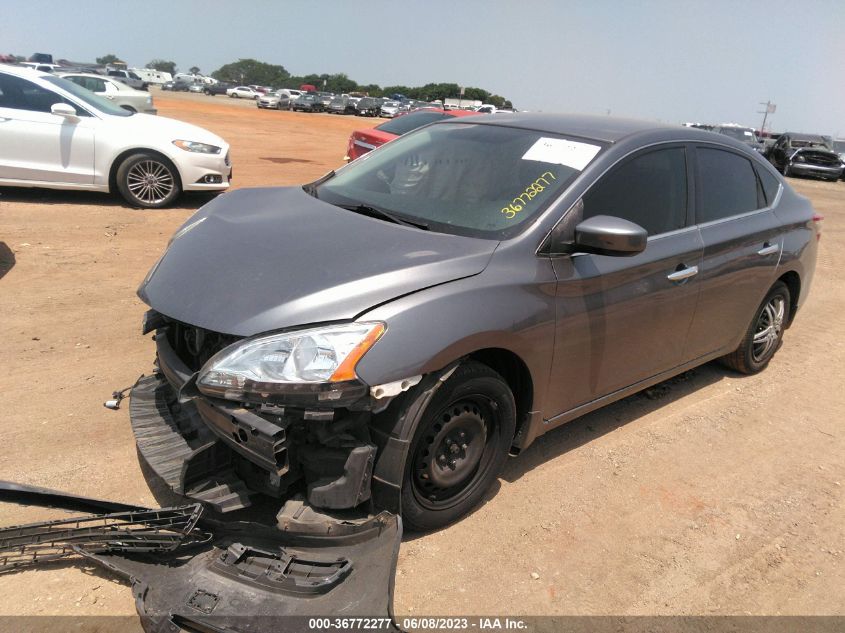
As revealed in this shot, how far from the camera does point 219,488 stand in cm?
253

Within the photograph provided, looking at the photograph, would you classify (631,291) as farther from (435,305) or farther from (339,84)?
(339,84)

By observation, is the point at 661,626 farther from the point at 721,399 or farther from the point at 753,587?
the point at 721,399

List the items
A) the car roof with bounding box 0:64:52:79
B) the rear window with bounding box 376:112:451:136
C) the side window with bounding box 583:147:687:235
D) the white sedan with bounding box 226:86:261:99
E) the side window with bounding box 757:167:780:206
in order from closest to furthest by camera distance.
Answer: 1. the side window with bounding box 583:147:687:235
2. the side window with bounding box 757:167:780:206
3. the car roof with bounding box 0:64:52:79
4. the rear window with bounding box 376:112:451:136
5. the white sedan with bounding box 226:86:261:99

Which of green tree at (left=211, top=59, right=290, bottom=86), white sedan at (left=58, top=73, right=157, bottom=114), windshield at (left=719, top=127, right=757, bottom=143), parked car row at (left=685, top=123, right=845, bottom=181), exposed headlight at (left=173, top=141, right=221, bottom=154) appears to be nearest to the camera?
exposed headlight at (left=173, top=141, right=221, bottom=154)

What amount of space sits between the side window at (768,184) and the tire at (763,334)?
646 mm

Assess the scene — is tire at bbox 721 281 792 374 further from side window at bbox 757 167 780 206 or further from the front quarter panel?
the front quarter panel

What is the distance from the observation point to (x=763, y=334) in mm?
5023

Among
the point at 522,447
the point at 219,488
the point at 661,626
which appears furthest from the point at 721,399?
the point at 219,488

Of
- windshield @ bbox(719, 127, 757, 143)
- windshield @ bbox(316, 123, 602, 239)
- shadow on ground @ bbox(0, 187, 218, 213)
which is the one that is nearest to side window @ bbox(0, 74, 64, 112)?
shadow on ground @ bbox(0, 187, 218, 213)

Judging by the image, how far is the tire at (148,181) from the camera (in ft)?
28.0

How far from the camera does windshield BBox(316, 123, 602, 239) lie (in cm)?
321

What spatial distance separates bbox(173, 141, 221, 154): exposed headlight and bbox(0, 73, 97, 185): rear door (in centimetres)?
106

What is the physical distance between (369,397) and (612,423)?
7.53 ft

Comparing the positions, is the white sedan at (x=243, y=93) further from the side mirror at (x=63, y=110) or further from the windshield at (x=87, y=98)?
the side mirror at (x=63, y=110)
